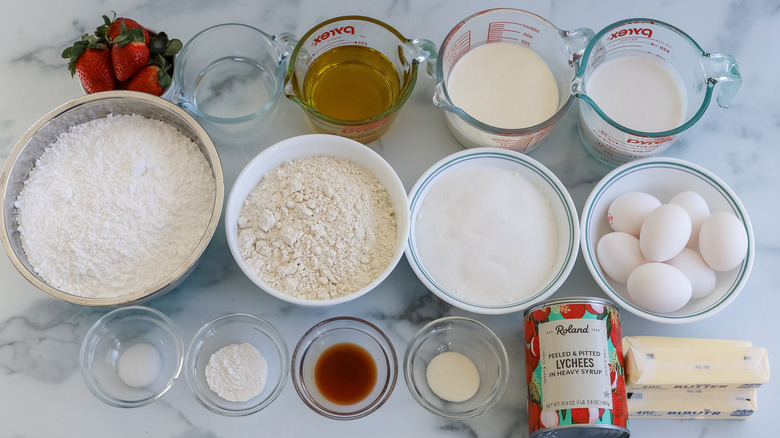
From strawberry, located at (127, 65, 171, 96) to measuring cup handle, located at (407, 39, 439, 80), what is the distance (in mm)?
520

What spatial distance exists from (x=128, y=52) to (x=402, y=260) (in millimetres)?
716

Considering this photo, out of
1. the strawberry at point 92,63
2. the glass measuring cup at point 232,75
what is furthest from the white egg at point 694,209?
the strawberry at point 92,63

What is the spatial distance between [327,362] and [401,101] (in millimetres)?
566

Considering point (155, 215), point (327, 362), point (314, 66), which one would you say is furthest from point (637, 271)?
point (155, 215)

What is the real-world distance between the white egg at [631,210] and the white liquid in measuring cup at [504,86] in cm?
24

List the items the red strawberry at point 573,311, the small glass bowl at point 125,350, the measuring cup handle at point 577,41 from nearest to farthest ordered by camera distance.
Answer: the red strawberry at point 573,311
the small glass bowl at point 125,350
the measuring cup handle at point 577,41

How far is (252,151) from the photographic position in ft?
5.06

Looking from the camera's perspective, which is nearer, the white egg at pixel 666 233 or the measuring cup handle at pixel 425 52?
the white egg at pixel 666 233

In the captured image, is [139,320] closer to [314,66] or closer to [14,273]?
[14,273]

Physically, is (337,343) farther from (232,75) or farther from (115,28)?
(115,28)

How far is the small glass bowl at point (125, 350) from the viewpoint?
1348mm

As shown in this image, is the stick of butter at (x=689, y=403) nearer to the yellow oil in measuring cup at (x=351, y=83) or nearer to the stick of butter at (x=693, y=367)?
the stick of butter at (x=693, y=367)

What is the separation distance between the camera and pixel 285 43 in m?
1.47

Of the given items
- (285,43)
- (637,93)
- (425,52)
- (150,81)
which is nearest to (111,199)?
(150,81)
